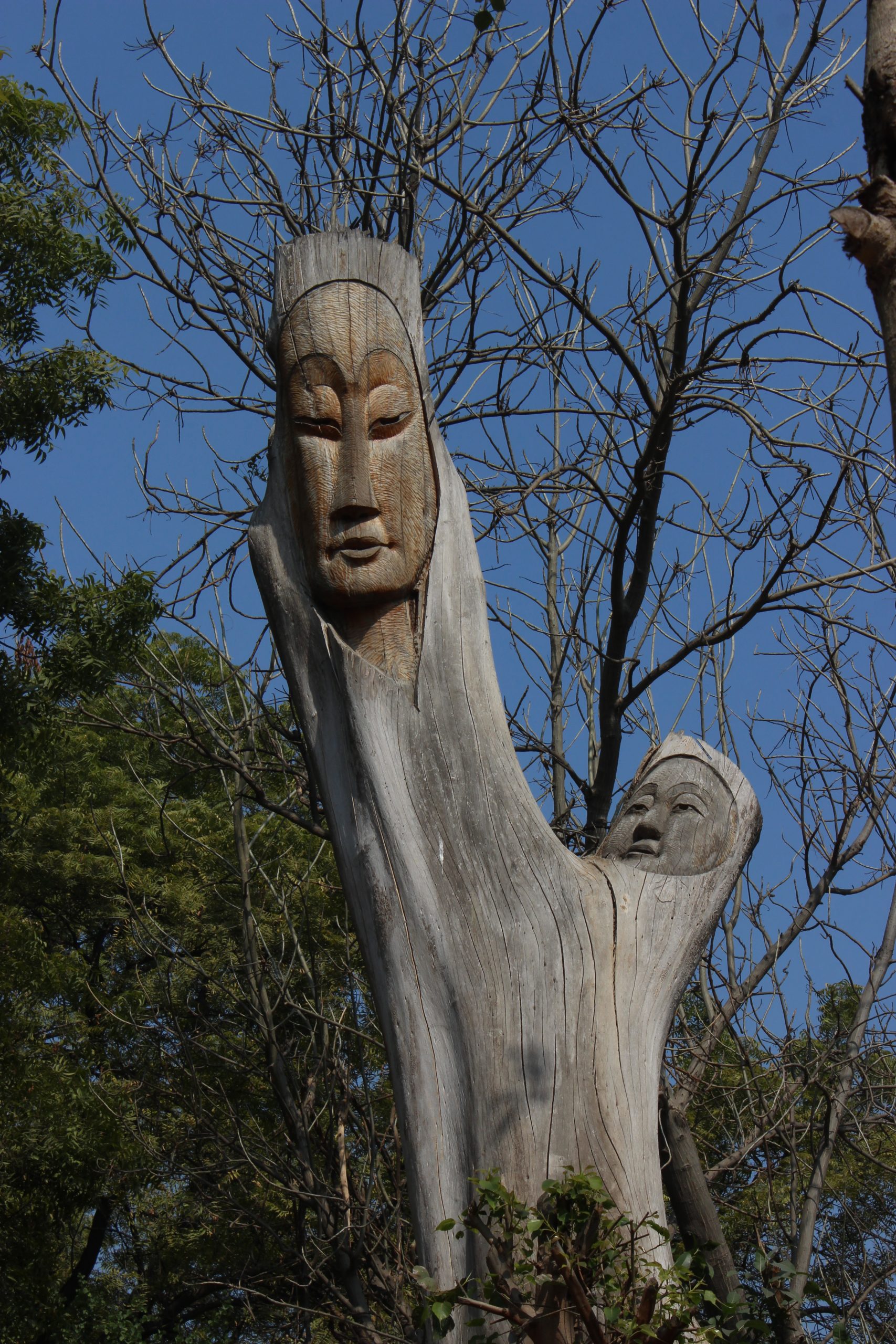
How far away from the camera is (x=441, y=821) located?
2975 mm

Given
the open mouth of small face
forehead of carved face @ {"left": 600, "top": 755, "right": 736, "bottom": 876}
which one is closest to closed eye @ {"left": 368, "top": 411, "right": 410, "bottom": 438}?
forehead of carved face @ {"left": 600, "top": 755, "right": 736, "bottom": 876}

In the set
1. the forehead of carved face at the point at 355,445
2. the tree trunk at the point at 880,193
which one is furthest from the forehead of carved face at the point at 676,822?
the tree trunk at the point at 880,193

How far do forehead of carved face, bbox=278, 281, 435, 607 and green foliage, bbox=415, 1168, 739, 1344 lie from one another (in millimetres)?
1463

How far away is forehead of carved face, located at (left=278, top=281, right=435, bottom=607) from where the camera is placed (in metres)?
3.25

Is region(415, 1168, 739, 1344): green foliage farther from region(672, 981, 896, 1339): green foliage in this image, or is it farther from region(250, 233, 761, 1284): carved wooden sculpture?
region(672, 981, 896, 1339): green foliage

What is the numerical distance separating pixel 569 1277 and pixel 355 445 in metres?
2.00

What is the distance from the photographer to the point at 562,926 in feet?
9.42

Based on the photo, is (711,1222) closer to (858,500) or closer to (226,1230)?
(858,500)

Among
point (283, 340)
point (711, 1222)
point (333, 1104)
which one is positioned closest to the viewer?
point (283, 340)

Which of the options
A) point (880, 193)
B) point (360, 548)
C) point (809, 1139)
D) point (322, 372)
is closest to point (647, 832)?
point (360, 548)

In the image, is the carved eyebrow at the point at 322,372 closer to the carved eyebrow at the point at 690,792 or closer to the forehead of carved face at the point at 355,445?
the forehead of carved face at the point at 355,445

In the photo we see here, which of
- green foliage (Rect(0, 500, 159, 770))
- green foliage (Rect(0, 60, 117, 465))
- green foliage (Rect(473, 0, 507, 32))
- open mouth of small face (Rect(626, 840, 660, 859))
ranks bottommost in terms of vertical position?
open mouth of small face (Rect(626, 840, 660, 859))

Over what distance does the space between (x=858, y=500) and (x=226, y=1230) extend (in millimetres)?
8436

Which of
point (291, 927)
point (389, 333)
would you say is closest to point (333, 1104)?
point (291, 927)
